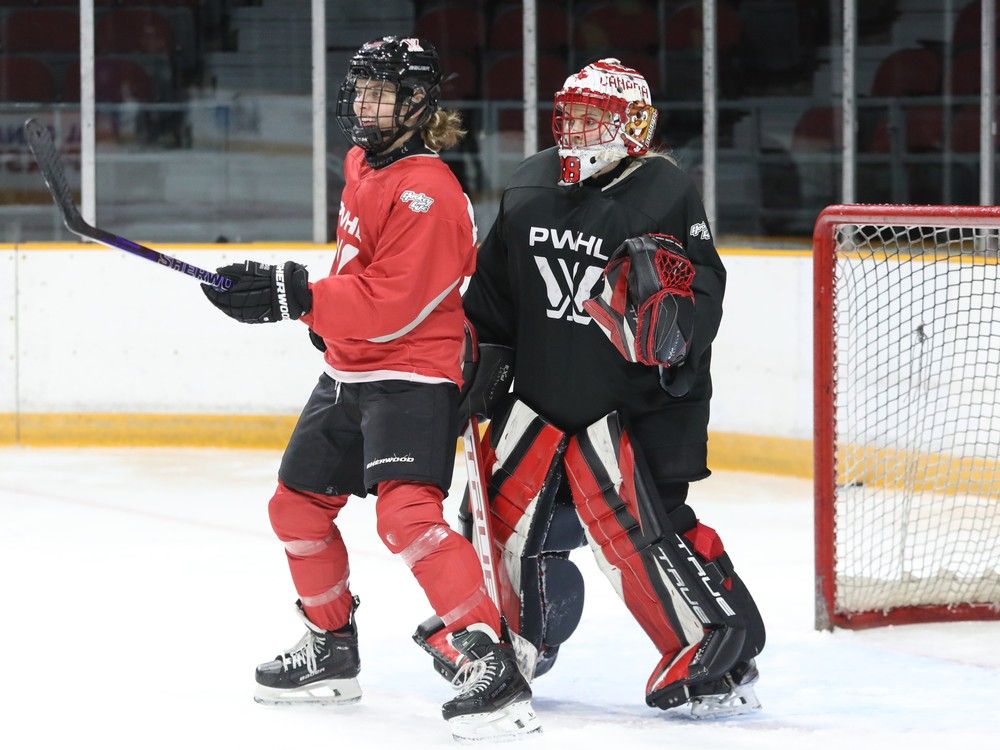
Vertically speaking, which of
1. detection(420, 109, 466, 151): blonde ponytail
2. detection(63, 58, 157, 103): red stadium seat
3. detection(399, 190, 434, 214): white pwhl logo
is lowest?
detection(399, 190, 434, 214): white pwhl logo

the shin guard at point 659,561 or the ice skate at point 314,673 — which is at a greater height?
the shin guard at point 659,561

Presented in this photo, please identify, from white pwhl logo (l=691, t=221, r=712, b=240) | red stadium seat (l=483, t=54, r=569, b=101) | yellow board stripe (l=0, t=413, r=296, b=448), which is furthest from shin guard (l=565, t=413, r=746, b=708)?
red stadium seat (l=483, t=54, r=569, b=101)

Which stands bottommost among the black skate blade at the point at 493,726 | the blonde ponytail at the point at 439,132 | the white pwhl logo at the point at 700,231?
the black skate blade at the point at 493,726

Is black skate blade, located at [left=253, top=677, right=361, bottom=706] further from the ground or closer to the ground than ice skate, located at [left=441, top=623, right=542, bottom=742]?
closer to the ground

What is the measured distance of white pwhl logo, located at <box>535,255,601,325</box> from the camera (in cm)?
271

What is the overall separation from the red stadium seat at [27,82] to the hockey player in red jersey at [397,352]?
380 cm

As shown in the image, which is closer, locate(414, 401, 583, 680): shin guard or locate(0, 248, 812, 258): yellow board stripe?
locate(414, 401, 583, 680): shin guard

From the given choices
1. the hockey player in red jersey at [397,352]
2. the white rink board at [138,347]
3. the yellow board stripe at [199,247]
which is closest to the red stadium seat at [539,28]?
the yellow board stripe at [199,247]

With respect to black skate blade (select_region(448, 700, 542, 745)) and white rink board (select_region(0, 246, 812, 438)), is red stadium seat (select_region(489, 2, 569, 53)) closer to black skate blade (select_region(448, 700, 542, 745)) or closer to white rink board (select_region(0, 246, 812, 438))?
white rink board (select_region(0, 246, 812, 438))

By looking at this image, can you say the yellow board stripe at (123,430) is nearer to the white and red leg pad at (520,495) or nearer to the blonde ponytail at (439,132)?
the white and red leg pad at (520,495)

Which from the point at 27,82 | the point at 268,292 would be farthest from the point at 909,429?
the point at 27,82

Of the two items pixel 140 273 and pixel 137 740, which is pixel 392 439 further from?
pixel 140 273

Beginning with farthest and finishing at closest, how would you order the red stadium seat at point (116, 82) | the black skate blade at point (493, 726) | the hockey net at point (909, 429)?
the red stadium seat at point (116, 82) → the hockey net at point (909, 429) → the black skate blade at point (493, 726)

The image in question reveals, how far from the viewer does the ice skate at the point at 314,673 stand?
9.19 feet
